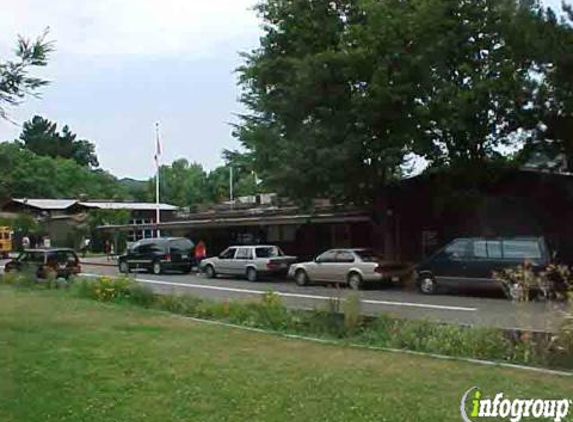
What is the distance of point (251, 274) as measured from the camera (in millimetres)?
34750

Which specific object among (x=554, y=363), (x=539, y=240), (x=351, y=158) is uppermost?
(x=351, y=158)

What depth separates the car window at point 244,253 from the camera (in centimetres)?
3519

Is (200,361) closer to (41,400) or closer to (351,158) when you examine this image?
(41,400)

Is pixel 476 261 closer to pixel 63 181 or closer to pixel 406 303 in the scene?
pixel 406 303

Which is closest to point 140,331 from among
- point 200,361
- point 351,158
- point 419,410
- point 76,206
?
point 200,361

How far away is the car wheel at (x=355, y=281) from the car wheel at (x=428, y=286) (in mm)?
3062

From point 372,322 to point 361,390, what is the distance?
5.28 metres

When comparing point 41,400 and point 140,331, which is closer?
point 41,400

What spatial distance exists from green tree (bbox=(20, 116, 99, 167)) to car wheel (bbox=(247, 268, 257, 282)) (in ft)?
269

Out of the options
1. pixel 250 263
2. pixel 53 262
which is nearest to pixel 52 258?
pixel 53 262

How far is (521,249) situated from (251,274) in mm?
13886

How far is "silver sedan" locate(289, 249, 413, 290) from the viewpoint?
94.5 ft

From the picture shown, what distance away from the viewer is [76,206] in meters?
79.0

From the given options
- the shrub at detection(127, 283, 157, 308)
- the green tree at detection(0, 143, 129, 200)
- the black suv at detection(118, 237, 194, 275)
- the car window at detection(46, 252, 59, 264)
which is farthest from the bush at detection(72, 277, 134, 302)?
the green tree at detection(0, 143, 129, 200)
